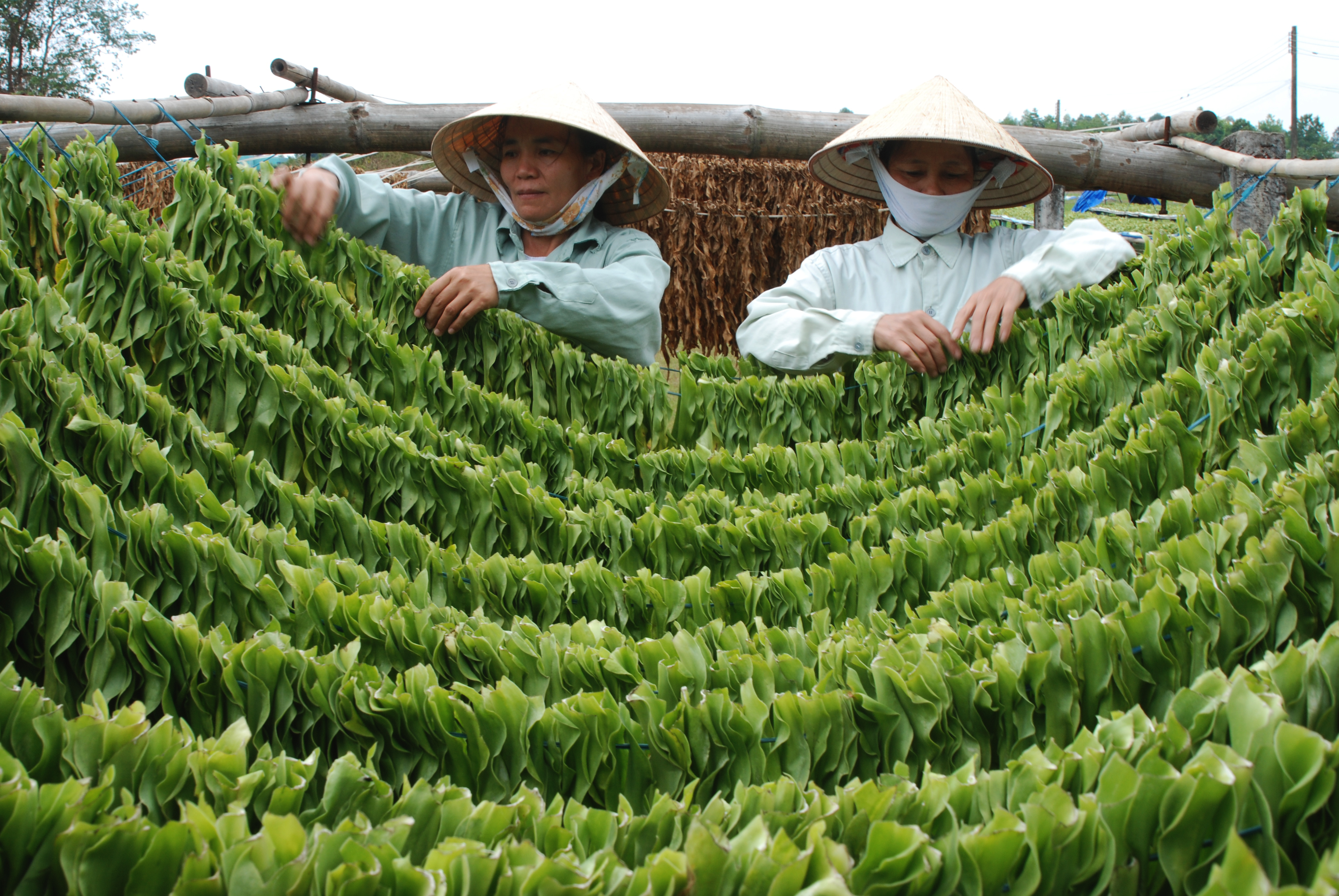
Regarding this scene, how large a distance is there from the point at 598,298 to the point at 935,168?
1.01m

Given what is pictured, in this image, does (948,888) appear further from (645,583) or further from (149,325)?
(149,325)

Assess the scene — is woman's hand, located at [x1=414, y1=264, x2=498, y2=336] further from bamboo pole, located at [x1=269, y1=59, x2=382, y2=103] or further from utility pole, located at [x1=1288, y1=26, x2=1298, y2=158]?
utility pole, located at [x1=1288, y1=26, x2=1298, y2=158]

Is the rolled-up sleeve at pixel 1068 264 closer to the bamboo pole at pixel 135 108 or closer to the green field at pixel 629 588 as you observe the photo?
the green field at pixel 629 588

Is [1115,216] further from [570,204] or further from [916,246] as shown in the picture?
[570,204]

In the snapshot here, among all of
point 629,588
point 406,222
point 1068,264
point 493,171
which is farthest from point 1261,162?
point 629,588

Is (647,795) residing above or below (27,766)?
below

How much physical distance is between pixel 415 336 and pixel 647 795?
4.02 ft

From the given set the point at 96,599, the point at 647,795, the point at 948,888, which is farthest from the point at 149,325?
the point at 948,888

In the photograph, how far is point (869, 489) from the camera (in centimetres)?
156

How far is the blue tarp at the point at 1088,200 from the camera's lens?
14.0 ft

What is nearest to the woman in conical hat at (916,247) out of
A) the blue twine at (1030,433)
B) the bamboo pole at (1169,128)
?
the blue twine at (1030,433)

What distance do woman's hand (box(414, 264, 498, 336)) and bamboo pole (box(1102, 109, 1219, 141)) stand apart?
296cm

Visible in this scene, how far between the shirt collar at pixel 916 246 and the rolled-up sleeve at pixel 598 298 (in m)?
0.64

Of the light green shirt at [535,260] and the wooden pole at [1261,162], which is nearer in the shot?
the light green shirt at [535,260]
